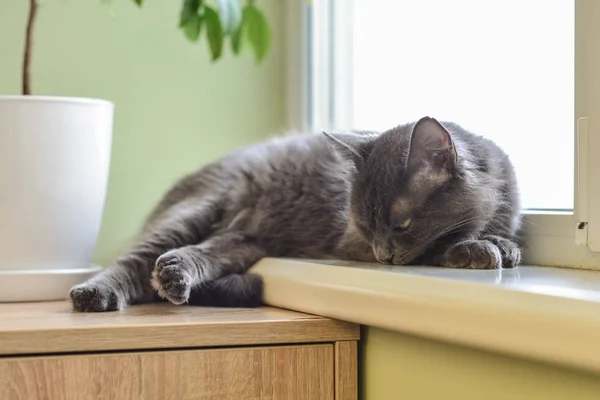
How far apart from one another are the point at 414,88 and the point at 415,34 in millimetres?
122

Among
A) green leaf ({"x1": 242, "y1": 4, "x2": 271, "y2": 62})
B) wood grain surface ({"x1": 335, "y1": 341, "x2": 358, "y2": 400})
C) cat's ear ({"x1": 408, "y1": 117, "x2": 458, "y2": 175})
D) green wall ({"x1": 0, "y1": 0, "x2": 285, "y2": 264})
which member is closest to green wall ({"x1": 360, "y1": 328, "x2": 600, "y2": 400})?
wood grain surface ({"x1": 335, "y1": 341, "x2": 358, "y2": 400})

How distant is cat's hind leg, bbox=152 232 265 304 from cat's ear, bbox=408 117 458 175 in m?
0.38

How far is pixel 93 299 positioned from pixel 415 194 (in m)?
0.55

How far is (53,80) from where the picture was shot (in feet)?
6.34

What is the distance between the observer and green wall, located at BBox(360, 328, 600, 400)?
0.87 metres

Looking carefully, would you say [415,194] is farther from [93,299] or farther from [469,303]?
[93,299]

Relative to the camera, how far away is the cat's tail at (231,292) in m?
1.38

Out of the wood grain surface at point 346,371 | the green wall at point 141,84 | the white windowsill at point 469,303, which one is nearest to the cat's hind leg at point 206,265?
the white windowsill at point 469,303

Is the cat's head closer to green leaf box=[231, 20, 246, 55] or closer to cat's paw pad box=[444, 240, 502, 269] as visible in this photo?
cat's paw pad box=[444, 240, 502, 269]

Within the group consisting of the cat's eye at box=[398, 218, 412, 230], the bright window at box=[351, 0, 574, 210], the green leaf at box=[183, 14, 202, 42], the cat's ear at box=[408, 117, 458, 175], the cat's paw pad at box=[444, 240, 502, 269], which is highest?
the green leaf at box=[183, 14, 202, 42]

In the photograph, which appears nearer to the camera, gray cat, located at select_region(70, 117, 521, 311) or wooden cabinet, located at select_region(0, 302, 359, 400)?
wooden cabinet, located at select_region(0, 302, 359, 400)

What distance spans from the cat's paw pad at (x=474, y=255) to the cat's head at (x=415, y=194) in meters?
0.04

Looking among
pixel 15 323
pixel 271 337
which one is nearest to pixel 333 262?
pixel 271 337

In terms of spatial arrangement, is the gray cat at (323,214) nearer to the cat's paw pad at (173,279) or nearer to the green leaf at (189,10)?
the cat's paw pad at (173,279)
